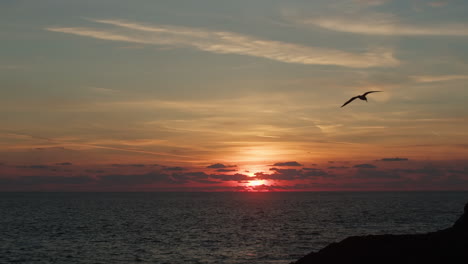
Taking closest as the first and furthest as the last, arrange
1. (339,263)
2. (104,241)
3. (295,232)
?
(339,263) → (104,241) → (295,232)

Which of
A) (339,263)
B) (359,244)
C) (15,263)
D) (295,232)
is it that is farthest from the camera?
(295,232)

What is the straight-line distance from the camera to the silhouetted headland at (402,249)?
93.5ft

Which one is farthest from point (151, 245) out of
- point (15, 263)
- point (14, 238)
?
point (14, 238)

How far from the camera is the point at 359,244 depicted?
31453 millimetres

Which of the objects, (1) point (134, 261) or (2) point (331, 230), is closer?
(1) point (134, 261)

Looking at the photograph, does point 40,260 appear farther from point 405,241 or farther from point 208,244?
point 405,241

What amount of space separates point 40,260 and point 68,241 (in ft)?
58.1

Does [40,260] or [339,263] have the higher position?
[339,263]

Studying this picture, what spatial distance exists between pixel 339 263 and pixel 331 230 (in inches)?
2448

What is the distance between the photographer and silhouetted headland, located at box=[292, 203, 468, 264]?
28495 mm

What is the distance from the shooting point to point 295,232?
87250mm

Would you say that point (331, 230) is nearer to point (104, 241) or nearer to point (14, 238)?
point (104, 241)

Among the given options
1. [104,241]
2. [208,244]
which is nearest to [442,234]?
[208,244]

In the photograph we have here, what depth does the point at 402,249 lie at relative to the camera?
29922 millimetres
